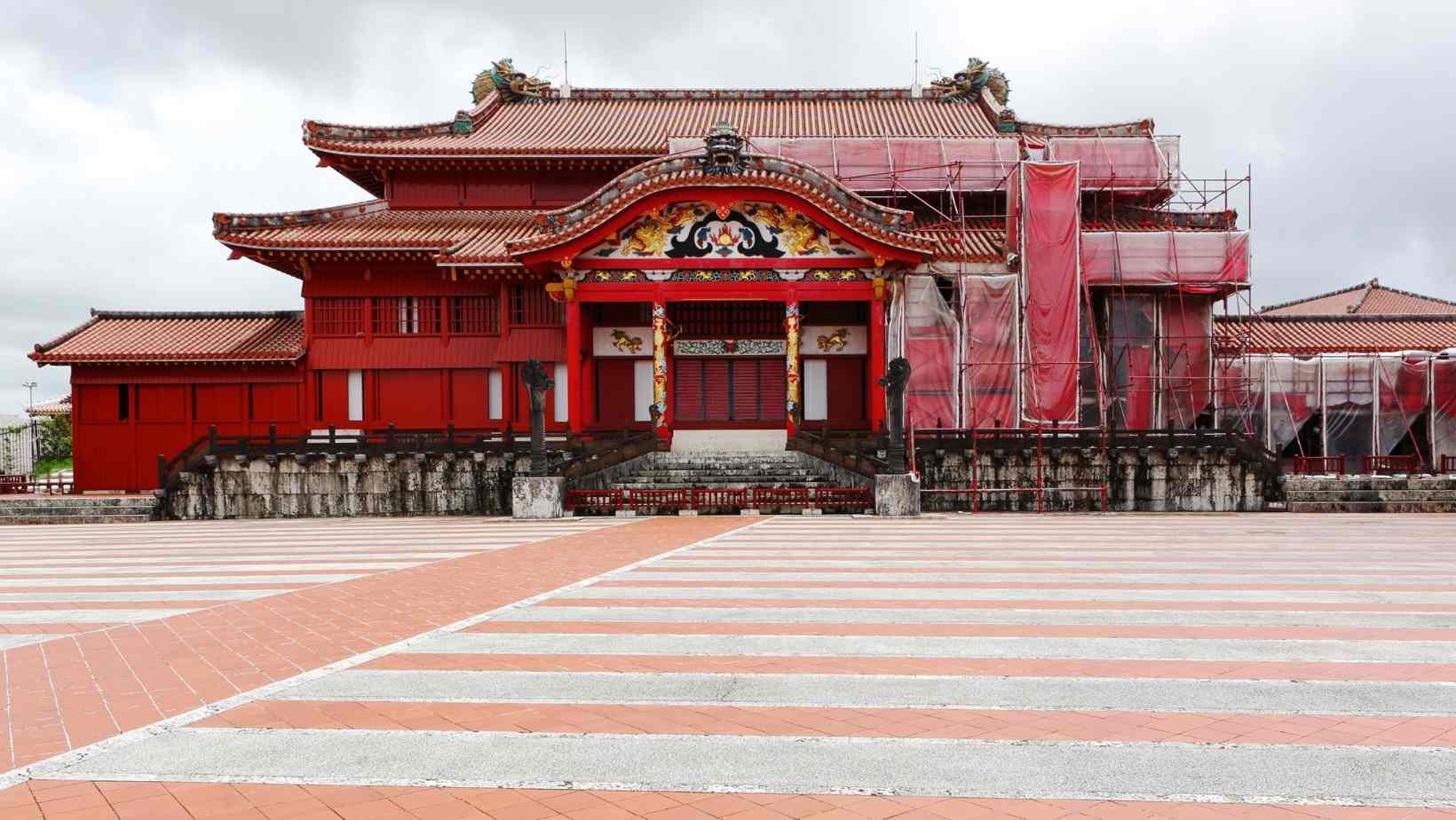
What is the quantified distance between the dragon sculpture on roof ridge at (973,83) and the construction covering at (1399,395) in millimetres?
15513

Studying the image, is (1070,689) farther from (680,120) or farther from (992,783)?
(680,120)

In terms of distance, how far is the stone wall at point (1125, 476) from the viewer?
20.8 metres

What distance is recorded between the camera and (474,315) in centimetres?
2644

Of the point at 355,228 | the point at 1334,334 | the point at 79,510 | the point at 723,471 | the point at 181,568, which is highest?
the point at 355,228

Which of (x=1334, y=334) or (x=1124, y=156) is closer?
(x=1334, y=334)

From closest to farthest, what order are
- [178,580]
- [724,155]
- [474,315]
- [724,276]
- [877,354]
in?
[178,580]
[724,155]
[724,276]
[877,354]
[474,315]

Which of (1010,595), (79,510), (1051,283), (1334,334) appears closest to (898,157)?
(1051,283)

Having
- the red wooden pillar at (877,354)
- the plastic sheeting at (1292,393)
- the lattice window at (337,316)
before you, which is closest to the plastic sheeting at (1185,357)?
the plastic sheeting at (1292,393)

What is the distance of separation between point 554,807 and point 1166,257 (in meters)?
25.4

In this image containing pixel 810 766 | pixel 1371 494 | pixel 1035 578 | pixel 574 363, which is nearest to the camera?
pixel 810 766

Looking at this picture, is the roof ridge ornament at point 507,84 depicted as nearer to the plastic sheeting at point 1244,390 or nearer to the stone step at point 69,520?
A: the stone step at point 69,520

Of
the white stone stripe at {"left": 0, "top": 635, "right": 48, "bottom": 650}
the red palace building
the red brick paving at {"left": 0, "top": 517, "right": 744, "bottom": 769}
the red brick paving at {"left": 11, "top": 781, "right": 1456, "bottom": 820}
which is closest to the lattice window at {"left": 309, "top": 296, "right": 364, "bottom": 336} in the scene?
the red palace building

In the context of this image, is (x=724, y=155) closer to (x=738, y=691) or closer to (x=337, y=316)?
(x=337, y=316)

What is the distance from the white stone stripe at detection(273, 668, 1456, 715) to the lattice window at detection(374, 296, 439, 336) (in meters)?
22.0
